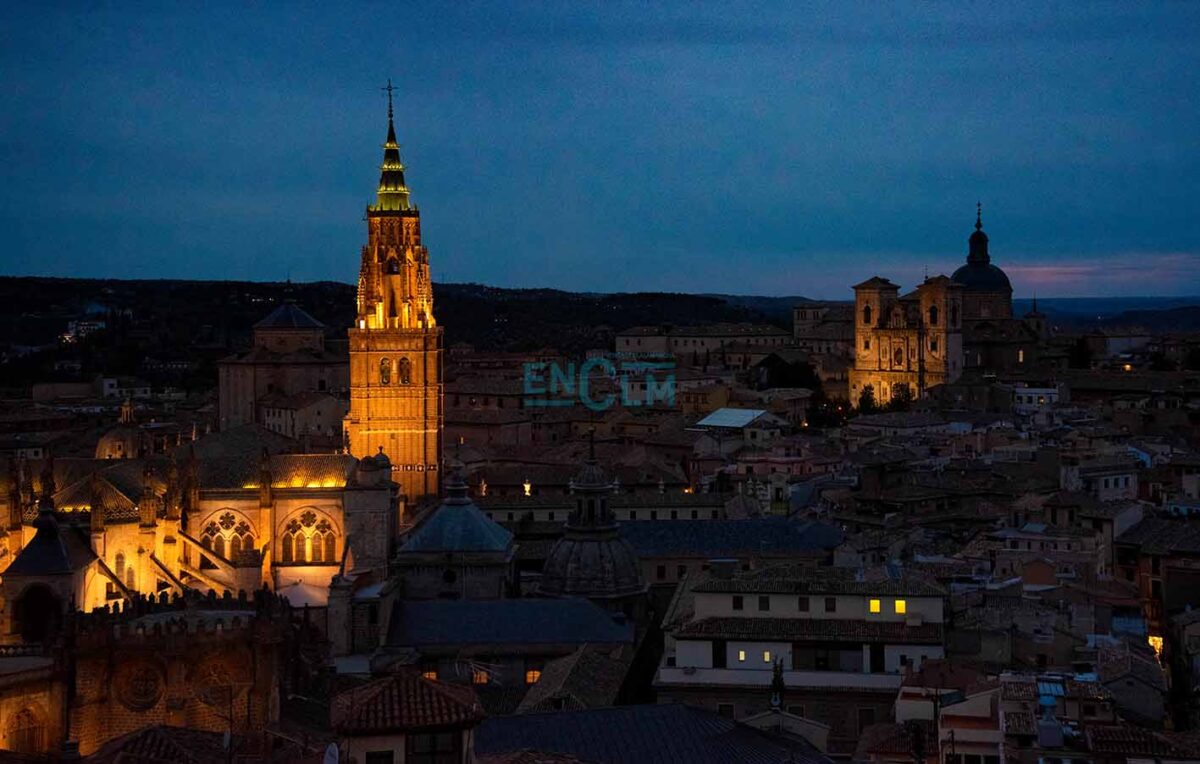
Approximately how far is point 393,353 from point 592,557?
20.3 meters

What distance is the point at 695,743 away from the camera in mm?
27469

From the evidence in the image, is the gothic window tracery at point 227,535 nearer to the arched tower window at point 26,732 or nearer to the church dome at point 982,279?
the arched tower window at point 26,732

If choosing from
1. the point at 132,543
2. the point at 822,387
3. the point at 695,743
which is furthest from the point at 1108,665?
the point at 822,387

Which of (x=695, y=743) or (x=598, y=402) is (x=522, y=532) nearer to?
(x=695, y=743)

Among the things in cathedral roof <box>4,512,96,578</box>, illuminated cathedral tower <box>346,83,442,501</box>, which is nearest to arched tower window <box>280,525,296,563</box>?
cathedral roof <box>4,512,96,578</box>

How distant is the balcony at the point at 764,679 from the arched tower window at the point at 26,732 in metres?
12.4

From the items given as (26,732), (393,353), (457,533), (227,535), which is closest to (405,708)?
(26,732)

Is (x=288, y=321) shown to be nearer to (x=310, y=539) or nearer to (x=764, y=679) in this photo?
(x=310, y=539)

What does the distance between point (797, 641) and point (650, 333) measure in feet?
443

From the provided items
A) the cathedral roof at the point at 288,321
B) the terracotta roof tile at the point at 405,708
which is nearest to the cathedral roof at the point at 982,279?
the cathedral roof at the point at 288,321

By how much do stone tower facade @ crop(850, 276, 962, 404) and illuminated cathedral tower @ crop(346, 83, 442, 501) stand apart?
55571 millimetres

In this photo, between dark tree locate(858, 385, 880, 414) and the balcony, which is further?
dark tree locate(858, 385, 880, 414)

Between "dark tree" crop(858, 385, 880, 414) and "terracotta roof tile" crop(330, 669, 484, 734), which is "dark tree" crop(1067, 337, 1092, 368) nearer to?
"dark tree" crop(858, 385, 880, 414)

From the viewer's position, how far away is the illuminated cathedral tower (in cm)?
6400
